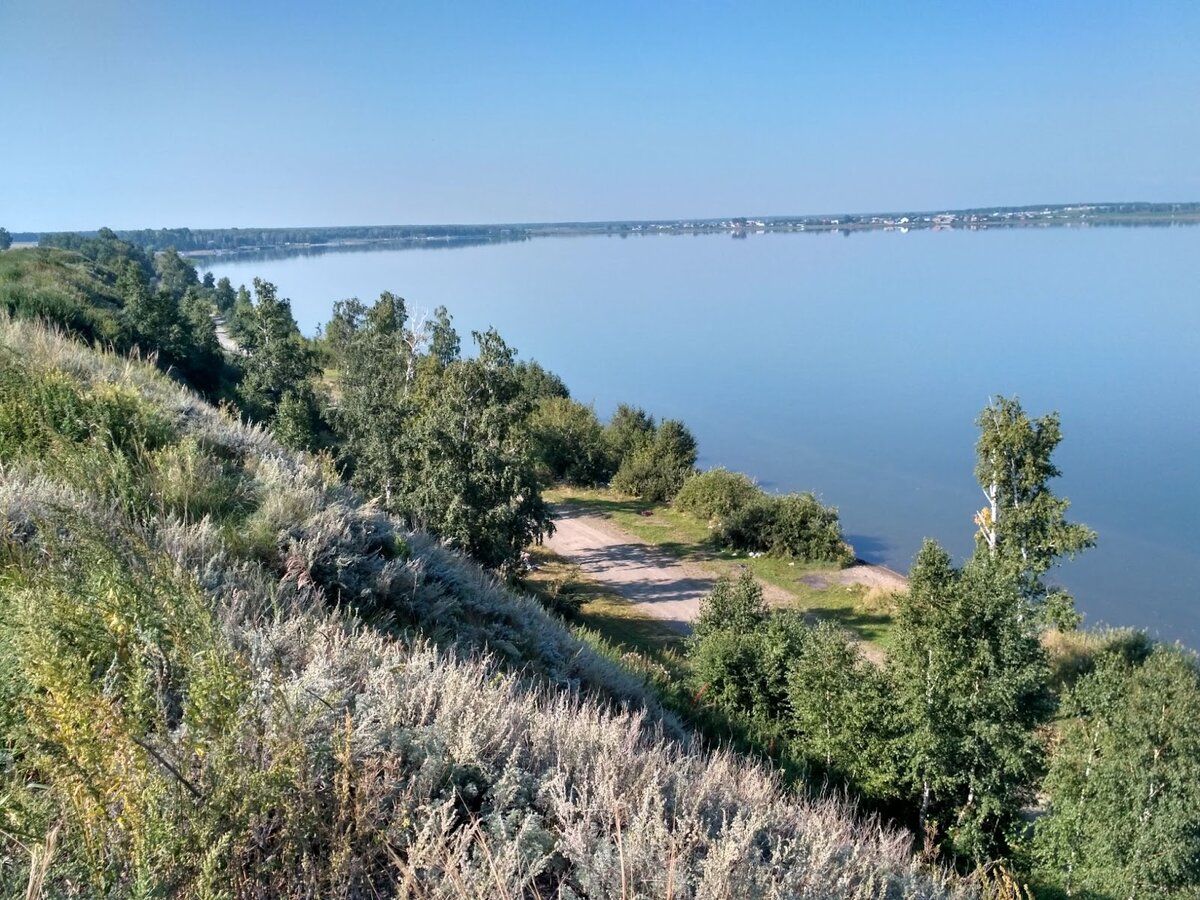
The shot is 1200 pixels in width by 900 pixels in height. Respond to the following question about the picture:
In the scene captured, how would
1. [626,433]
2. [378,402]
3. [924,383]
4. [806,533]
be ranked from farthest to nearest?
[924,383] → [626,433] → [806,533] → [378,402]

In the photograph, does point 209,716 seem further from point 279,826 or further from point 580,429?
point 580,429

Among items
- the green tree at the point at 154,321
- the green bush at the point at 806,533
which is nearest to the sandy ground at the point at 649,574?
the green bush at the point at 806,533

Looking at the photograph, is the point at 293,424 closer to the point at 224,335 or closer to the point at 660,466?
the point at 660,466

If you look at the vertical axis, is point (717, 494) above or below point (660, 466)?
below

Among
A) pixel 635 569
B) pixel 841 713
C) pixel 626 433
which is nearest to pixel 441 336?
pixel 626 433

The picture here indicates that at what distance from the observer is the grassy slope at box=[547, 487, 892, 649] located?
21.8 metres

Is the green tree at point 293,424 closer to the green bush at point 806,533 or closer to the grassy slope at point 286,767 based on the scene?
the grassy slope at point 286,767

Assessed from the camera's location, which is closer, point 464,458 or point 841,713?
point 841,713

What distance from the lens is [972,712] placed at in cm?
944

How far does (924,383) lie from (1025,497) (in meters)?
38.6

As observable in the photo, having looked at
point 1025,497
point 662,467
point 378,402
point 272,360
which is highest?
point 272,360

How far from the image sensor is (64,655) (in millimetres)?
2506

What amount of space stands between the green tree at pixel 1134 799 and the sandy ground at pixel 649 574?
37.3 feet

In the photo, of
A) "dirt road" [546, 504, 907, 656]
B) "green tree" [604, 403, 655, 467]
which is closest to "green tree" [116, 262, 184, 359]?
"dirt road" [546, 504, 907, 656]
